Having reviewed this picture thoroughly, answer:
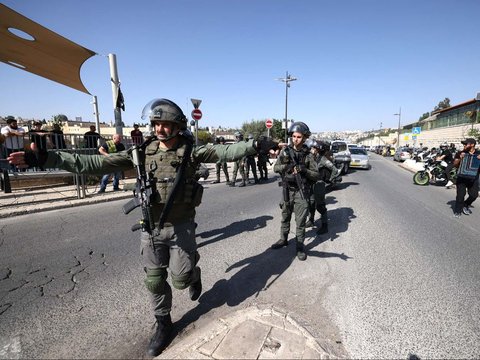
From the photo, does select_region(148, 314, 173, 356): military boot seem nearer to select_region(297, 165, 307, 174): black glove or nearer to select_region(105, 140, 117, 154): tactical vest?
select_region(297, 165, 307, 174): black glove

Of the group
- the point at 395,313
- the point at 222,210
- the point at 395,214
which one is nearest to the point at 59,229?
Result: the point at 222,210

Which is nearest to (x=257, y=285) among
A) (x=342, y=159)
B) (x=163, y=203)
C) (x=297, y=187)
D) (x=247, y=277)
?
(x=247, y=277)

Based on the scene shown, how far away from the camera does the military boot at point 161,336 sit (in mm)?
2086

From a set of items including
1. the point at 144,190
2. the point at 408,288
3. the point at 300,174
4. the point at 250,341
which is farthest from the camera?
the point at 300,174

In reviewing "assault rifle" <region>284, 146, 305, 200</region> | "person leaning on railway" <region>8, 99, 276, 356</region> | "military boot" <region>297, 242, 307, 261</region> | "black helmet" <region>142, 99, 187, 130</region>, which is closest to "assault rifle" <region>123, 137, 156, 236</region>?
"person leaning on railway" <region>8, 99, 276, 356</region>

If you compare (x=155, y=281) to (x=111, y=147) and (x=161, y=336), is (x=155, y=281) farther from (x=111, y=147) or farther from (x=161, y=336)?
(x=111, y=147)

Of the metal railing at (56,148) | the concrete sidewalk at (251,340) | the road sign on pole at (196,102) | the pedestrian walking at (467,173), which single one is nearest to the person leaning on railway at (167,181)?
the concrete sidewalk at (251,340)

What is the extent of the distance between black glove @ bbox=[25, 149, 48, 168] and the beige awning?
1508mm

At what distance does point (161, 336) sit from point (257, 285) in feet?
4.04

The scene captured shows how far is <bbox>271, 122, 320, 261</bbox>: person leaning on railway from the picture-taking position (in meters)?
3.73

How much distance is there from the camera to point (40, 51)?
3.09 meters

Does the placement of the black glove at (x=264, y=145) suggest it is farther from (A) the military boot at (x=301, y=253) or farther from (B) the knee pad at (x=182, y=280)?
(A) the military boot at (x=301, y=253)

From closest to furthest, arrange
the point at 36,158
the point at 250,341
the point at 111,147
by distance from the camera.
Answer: the point at 36,158 → the point at 250,341 → the point at 111,147

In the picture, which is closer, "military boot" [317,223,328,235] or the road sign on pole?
"military boot" [317,223,328,235]
